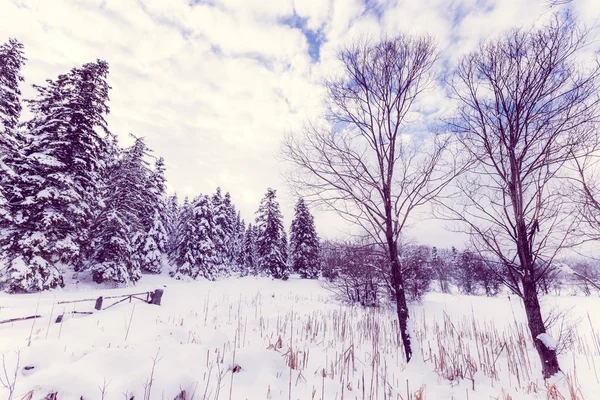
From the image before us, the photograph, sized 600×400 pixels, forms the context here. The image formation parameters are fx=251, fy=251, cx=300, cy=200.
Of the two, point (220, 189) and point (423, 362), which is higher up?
point (220, 189)

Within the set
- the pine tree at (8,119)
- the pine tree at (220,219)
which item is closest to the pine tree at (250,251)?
the pine tree at (220,219)

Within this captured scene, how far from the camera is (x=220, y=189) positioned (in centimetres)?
3497

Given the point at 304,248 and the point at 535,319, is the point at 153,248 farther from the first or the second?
the point at 535,319

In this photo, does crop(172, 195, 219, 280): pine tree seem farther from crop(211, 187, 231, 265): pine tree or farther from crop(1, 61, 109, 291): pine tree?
crop(1, 61, 109, 291): pine tree

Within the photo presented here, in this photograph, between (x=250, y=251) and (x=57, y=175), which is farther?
(x=250, y=251)

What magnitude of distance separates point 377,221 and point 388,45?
3.82m

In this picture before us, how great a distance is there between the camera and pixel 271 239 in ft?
109

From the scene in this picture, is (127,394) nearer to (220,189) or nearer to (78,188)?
(78,188)

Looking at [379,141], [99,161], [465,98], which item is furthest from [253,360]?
[99,161]

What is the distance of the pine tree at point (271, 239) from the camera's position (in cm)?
3184

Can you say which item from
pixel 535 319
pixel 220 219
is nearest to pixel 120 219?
pixel 220 219

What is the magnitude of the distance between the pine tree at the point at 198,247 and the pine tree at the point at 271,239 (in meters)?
6.22

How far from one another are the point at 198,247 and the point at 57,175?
16949 millimetres

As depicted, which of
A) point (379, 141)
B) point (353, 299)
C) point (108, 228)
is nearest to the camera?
point (379, 141)
